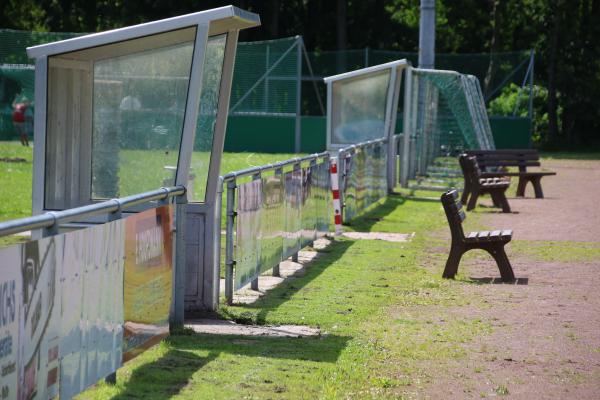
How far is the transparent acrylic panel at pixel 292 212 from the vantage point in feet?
40.5

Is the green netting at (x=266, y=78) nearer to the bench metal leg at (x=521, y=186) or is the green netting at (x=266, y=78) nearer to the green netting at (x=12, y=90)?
the green netting at (x=12, y=90)

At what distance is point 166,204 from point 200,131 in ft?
6.19

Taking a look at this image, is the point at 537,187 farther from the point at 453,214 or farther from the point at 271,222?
the point at 271,222

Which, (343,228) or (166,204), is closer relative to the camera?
(166,204)

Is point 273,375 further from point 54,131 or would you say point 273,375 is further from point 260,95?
point 260,95

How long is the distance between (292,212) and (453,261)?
1.76 m

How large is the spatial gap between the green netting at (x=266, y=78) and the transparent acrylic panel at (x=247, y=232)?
90.1 ft

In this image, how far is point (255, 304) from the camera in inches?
405

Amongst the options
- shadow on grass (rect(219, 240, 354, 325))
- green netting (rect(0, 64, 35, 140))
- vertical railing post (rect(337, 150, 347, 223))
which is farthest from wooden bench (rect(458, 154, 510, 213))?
green netting (rect(0, 64, 35, 140))

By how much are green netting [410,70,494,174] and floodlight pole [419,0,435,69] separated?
54 centimetres

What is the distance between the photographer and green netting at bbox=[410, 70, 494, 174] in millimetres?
26000

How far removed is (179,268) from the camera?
8672mm

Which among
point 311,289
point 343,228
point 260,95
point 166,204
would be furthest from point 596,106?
point 166,204

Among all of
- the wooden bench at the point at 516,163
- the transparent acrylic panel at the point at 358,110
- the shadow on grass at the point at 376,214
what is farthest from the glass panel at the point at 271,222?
the transparent acrylic panel at the point at 358,110
